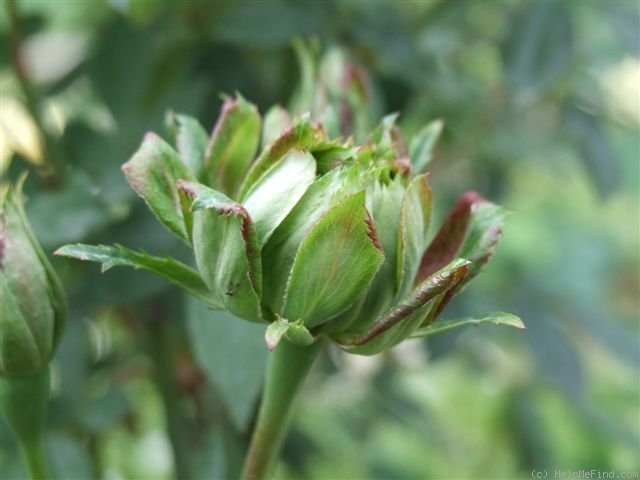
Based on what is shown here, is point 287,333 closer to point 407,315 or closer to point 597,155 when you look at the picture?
point 407,315

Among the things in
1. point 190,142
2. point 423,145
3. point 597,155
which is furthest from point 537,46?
point 190,142

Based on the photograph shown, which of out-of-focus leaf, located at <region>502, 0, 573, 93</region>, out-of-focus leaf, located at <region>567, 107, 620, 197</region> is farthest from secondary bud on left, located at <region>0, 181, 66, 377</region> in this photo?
out-of-focus leaf, located at <region>567, 107, 620, 197</region>

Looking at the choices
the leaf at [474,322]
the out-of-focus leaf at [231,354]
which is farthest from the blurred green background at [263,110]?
the leaf at [474,322]

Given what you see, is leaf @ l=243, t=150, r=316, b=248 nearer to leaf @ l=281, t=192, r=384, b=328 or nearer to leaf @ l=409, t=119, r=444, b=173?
leaf @ l=281, t=192, r=384, b=328

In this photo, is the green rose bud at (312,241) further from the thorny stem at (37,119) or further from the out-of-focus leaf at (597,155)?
the out-of-focus leaf at (597,155)

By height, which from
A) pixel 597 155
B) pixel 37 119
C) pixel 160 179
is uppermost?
pixel 160 179
